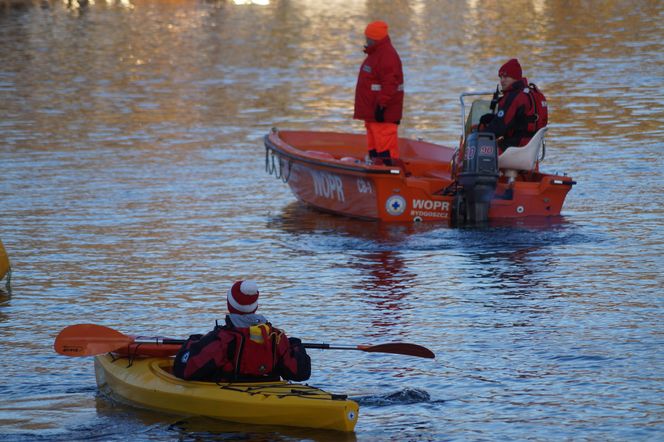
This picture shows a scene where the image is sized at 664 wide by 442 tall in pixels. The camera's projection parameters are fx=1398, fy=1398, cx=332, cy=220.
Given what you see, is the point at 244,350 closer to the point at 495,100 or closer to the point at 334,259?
the point at 334,259

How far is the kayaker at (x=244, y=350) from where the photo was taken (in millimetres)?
8531

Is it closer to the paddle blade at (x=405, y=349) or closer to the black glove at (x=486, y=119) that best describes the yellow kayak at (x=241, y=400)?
the paddle blade at (x=405, y=349)

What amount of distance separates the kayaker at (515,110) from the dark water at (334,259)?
104 cm

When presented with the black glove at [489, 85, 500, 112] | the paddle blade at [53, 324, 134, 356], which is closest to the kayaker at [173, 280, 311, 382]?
the paddle blade at [53, 324, 134, 356]

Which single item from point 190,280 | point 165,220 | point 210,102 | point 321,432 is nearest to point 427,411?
point 321,432

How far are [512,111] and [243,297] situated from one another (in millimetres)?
7117

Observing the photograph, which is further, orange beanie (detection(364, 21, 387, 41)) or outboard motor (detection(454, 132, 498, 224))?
orange beanie (detection(364, 21, 387, 41))

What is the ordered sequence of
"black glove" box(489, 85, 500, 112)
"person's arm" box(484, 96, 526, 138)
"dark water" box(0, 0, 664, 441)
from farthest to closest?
1. "black glove" box(489, 85, 500, 112)
2. "person's arm" box(484, 96, 526, 138)
3. "dark water" box(0, 0, 664, 441)

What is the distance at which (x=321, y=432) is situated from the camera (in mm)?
8500

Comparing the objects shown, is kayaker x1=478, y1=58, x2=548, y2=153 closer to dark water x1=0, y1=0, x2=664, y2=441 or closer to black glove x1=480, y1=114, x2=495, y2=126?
black glove x1=480, y1=114, x2=495, y2=126

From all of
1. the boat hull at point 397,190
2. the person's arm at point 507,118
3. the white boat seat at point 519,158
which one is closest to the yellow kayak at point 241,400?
the boat hull at point 397,190

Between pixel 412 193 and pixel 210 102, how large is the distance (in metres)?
12.2

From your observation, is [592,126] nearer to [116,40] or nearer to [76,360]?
[76,360]

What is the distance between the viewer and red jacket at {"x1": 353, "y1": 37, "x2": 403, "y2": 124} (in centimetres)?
1554
